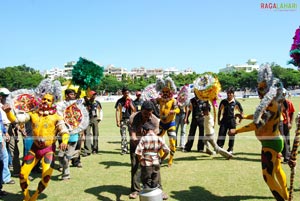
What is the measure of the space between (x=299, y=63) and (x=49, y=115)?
15.5ft

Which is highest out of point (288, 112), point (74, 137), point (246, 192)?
point (288, 112)

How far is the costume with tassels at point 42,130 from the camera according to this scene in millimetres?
5204

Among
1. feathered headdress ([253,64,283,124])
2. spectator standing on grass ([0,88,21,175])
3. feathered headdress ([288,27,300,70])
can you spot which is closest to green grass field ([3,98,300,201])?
spectator standing on grass ([0,88,21,175])

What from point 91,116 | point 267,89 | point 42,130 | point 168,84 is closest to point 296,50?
point 267,89

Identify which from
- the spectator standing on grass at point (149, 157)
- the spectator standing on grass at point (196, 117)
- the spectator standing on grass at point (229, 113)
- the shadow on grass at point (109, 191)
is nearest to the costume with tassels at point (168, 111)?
the spectator standing on grass at point (196, 117)

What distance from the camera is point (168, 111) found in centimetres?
785

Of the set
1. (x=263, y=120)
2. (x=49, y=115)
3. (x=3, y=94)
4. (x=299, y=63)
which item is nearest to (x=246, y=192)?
(x=263, y=120)

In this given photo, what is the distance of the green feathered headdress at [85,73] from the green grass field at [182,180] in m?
2.34

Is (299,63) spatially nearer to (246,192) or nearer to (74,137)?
(246,192)

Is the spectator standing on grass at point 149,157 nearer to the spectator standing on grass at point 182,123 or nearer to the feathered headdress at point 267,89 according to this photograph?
the feathered headdress at point 267,89

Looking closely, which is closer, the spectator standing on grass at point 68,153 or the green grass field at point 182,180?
the green grass field at point 182,180

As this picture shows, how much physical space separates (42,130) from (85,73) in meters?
3.18

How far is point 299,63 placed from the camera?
5262 millimetres

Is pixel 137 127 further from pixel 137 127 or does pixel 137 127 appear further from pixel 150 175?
pixel 150 175
